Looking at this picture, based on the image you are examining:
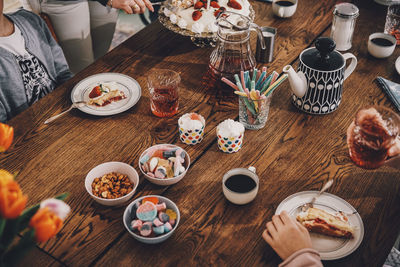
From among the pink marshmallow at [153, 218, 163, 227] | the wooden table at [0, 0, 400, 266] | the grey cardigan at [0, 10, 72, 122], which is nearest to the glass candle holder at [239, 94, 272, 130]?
the wooden table at [0, 0, 400, 266]

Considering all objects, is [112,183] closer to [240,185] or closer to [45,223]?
[240,185]

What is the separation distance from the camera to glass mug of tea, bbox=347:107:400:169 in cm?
116

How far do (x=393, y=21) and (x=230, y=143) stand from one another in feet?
3.55

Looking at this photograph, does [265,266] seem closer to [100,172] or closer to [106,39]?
[100,172]

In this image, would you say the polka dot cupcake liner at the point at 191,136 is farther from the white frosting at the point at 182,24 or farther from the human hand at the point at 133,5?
the human hand at the point at 133,5

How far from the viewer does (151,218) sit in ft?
3.80

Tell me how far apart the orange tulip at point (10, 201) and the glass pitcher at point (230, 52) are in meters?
1.02

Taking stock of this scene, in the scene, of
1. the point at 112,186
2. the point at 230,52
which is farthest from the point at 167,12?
the point at 112,186

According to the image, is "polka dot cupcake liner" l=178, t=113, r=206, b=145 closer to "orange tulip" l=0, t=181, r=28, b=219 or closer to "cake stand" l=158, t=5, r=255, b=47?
"cake stand" l=158, t=5, r=255, b=47

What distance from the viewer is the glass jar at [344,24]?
1.77 meters

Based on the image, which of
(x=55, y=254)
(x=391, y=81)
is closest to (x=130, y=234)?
(x=55, y=254)

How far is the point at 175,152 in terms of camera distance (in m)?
1.37

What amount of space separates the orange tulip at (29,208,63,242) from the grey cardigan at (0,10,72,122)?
1.15 m

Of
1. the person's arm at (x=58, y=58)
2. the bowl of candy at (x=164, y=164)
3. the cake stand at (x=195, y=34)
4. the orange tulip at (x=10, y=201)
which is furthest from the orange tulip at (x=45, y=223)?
the person's arm at (x=58, y=58)
